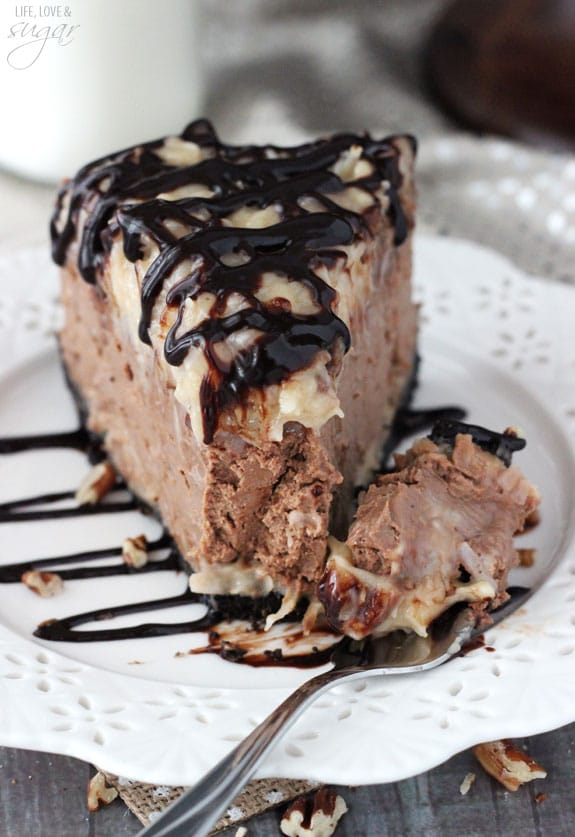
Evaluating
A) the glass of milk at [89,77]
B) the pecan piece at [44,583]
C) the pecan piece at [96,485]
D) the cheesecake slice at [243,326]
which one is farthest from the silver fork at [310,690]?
the glass of milk at [89,77]

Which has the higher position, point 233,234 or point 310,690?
point 233,234

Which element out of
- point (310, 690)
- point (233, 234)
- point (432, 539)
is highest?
point (233, 234)

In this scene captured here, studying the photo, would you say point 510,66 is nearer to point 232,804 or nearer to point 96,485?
point 96,485

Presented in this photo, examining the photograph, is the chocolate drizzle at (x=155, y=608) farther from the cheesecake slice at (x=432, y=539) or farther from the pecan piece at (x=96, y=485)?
the cheesecake slice at (x=432, y=539)

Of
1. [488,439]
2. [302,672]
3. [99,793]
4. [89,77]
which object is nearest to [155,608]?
[302,672]

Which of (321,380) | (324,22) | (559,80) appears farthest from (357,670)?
(324,22)

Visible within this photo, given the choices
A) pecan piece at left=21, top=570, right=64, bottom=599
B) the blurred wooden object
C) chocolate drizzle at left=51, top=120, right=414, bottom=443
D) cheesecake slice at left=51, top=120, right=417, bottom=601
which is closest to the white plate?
pecan piece at left=21, top=570, right=64, bottom=599

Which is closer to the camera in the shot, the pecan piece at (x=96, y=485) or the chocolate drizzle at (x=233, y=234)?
the chocolate drizzle at (x=233, y=234)

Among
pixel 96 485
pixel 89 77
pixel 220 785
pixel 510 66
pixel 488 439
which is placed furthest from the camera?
pixel 510 66
